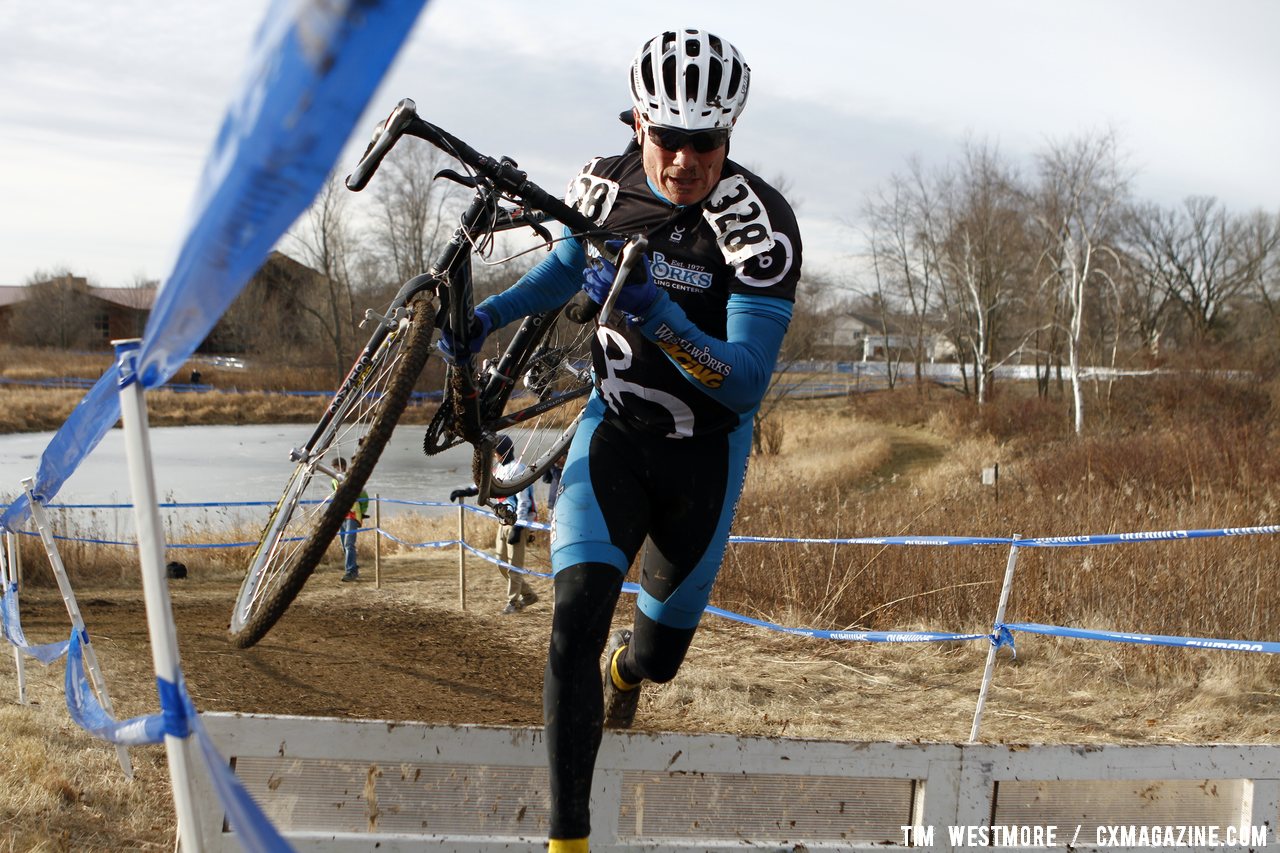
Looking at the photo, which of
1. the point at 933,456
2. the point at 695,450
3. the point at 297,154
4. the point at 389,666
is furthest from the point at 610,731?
the point at 933,456

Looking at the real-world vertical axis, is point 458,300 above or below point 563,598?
above

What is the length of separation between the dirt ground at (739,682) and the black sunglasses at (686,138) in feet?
12.2

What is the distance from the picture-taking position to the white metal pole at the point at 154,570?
194 cm

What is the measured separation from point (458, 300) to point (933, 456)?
26167mm

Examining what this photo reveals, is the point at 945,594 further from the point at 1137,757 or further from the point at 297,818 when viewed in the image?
the point at 297,818

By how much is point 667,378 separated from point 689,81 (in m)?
0.96

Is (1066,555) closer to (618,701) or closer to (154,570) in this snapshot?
(618,701)

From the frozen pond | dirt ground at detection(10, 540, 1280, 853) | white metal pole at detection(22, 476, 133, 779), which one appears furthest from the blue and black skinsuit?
the frozen pond

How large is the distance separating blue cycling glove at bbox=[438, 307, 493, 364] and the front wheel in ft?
0.58

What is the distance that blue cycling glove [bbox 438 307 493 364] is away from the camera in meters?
3.90

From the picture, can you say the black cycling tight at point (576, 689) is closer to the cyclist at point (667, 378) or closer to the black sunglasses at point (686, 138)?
the cyclist at point (667, 378)

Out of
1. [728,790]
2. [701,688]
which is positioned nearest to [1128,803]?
[728,790]

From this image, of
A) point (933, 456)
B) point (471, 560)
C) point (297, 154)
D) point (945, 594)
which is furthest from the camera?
point (933, 456)

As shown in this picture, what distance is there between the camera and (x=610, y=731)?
146 inches
